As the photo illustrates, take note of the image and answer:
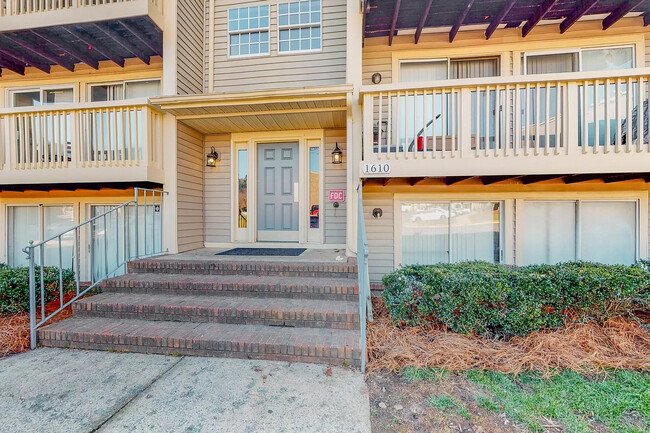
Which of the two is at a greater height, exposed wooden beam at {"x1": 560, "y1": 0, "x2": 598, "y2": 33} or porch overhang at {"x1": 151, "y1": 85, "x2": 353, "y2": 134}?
exposed wooden beam at {"x1": 560, "y1": 0, "x2": 598, "y2": 33}

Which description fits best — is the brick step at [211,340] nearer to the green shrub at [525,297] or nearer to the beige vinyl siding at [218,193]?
the green shrub at [525,297]

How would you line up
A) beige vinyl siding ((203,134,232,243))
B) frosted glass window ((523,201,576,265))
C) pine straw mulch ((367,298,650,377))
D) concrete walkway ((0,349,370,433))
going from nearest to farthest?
1. concrete walkway ((0,349,370,433))
2. pine straw mulch ((367,298,650,377))
3. frosted glass window ((523,201,576,265))
4. beige vinyl siding ((203,134,232,243))

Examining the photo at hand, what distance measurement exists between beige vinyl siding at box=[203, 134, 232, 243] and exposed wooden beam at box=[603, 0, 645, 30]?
21.7 feet

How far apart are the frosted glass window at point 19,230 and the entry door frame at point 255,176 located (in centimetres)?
424

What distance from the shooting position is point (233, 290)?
3465mm

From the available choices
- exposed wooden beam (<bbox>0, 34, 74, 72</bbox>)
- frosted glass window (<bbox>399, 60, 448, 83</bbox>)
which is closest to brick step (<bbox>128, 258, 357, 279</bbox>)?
frosted glass window (<bbox>399, 60, 448, 83</bbox>)

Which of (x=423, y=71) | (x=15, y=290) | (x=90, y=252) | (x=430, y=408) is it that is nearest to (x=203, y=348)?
(x=430, y=408)

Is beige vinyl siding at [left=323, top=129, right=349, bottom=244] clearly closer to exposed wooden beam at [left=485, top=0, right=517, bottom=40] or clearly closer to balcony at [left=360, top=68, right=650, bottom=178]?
balcony at [left=360, top=68, right=650, bottom=178]

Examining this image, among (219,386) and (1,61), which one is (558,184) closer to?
(219,386)

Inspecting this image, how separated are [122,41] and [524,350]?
7376 mm

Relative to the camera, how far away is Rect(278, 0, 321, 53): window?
201 inches

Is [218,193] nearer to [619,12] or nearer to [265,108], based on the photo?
[265,108]

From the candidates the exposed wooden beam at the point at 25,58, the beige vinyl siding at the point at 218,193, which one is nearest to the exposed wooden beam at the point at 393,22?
the beige vinyl siding at the point at 218,193

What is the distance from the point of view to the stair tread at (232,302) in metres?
3.07
